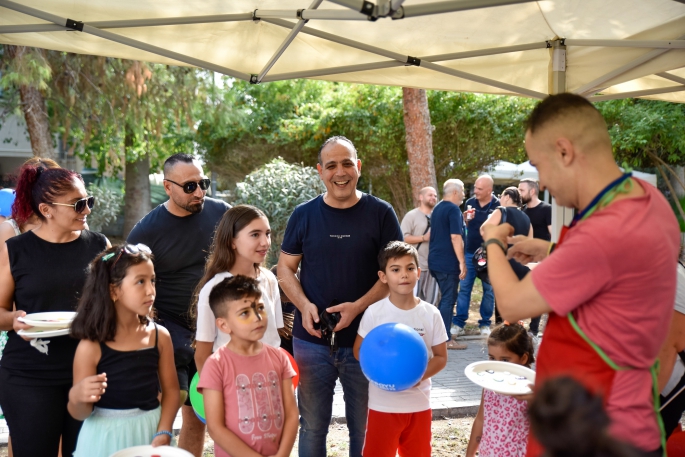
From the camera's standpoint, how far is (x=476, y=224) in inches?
345

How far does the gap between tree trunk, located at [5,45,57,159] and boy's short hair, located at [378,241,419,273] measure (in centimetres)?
1086

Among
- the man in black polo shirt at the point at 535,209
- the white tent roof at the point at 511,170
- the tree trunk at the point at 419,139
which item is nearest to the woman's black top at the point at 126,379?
the man in black polo shirt at the point at 535,209

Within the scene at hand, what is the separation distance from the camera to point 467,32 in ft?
14.3

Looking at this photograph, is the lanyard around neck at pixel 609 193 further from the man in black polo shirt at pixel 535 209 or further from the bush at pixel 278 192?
the bush at pixel 278 192

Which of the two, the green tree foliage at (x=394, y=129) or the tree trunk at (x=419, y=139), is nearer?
the tree trunk at (x=419, y=139)

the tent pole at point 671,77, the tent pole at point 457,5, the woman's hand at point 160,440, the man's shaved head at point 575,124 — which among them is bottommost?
the woman's hand at point 160,440

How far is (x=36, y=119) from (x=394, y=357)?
38.7 feet

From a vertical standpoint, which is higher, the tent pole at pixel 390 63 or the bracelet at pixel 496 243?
the tent pole at pixel 390 63

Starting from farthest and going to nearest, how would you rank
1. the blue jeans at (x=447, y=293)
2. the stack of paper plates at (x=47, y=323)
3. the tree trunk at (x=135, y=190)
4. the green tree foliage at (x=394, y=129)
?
the tree trunk at (x=135, y=190) → the green tree foliage at (x=394, y=129) → the blue jeans at (x=447, y=293) → the stack of paper plates at (x=47, y=323)

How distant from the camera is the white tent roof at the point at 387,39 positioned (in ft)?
12.7

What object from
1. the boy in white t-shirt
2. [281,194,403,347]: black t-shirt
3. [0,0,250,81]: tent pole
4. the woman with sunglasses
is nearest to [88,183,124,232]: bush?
[0,0,250,81]: tent pole

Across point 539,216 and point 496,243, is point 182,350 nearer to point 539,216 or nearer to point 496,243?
point 496,243

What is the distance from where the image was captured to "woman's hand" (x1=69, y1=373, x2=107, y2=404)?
9.09 feet

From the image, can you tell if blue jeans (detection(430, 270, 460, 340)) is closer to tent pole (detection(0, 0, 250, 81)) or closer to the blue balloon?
tent pole (detection(0, 0, 250, 81))
